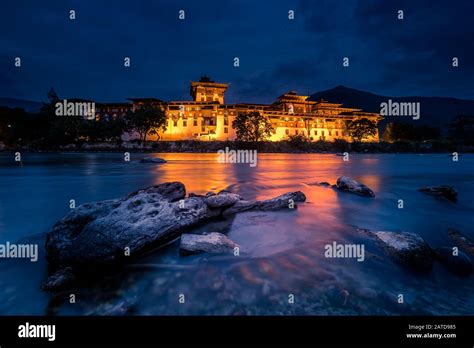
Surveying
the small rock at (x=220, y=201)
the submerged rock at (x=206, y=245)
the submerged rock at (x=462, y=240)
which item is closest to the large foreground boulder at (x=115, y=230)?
the submerged rock at (x=206, y=245)

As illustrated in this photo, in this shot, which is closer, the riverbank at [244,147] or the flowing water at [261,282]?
the flowing water at [261,282]

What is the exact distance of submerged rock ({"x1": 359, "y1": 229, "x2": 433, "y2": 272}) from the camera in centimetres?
413

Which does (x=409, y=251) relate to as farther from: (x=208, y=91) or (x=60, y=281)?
(x=208, y=91)

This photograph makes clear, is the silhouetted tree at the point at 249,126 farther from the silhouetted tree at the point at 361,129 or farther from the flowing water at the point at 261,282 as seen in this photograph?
the flowing water at the point at 261,282

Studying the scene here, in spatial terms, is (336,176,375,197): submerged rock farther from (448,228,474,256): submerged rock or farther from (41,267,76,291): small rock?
(41,267,76,291): small rock

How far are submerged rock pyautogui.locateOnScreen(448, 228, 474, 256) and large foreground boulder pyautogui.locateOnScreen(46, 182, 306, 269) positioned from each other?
594cm

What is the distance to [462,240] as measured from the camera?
5.60 m

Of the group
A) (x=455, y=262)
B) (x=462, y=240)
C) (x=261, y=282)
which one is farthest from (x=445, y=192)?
(x=261, y=282)

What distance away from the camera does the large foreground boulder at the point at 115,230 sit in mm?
4016

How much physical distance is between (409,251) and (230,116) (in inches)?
2714

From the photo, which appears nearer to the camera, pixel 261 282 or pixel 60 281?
pixel 60 281

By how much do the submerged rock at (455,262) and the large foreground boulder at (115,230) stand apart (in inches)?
196
